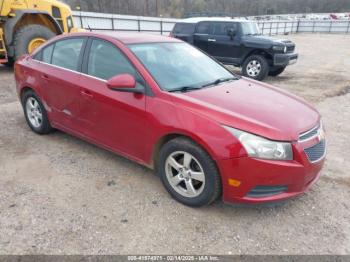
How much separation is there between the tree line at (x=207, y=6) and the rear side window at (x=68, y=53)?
12.2m

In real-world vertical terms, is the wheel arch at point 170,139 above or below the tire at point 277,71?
above

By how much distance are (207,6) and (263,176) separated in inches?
2186

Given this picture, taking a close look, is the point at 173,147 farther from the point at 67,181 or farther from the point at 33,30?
the point at 33,30

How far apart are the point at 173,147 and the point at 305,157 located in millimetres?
1195

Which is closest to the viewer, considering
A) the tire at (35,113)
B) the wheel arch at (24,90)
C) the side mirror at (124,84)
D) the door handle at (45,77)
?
the side mirror at (124,84)

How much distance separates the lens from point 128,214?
308cm

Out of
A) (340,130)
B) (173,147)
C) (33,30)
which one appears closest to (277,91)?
(173,147)

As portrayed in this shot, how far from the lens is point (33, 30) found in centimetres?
873

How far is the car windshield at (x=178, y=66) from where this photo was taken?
11.3ft

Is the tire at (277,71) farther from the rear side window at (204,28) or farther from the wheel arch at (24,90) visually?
the wheel arch at (24,90)

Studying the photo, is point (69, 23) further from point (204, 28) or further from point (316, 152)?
point (316, 152)

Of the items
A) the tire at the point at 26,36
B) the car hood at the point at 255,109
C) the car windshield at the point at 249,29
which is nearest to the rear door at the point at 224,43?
the car windshield at the point at 249,29

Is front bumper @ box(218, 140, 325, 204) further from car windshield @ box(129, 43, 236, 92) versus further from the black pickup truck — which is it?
the black pickup truck

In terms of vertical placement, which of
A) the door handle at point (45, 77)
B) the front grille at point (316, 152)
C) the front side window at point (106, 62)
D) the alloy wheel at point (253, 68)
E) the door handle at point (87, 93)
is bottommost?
the alloy wheel at point (253, 68)
